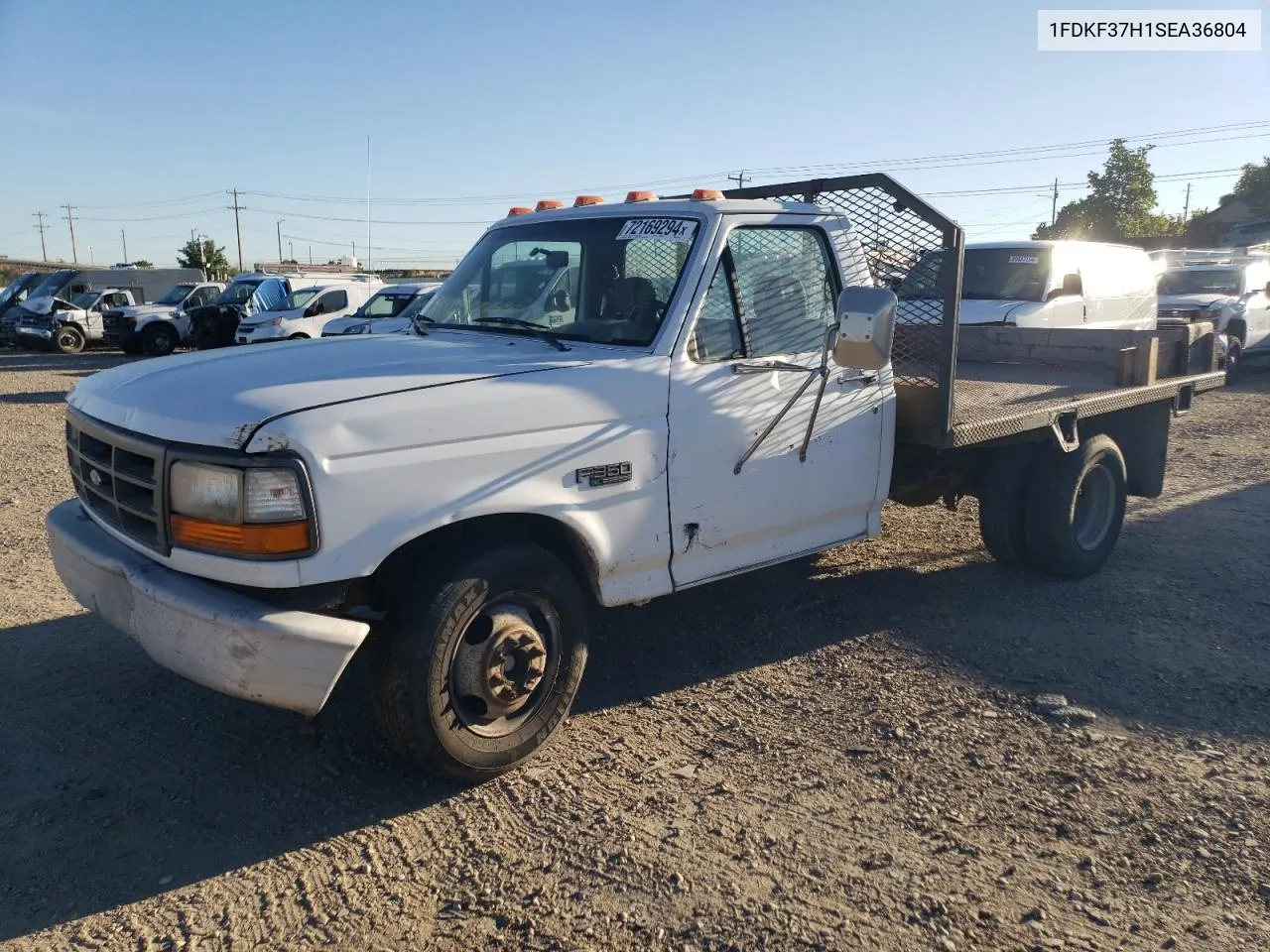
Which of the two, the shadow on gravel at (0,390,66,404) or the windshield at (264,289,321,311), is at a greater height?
the windshield at (264,289,321,311)

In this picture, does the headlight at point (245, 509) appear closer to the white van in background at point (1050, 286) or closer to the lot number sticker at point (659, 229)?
the lot number sticker at point (659, 229)

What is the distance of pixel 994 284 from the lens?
10.0 metres

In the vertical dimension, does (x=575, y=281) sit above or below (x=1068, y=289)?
above

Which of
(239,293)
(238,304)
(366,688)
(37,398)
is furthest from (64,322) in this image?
(366,688)

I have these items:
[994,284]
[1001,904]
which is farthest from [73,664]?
[994,284]

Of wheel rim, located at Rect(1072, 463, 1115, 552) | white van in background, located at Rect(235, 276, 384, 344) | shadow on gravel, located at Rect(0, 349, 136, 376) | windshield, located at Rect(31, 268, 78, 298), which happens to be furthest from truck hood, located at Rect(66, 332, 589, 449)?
windshield, located at Rect(31, 268, 78, 298)

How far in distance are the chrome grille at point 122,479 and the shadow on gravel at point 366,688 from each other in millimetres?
933

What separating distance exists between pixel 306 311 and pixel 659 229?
16.6 m

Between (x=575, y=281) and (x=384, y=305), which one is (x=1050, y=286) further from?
(x=384, y=305)

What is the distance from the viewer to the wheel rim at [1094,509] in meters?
5.99

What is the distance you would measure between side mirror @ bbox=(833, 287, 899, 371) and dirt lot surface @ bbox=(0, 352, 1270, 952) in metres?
1.50

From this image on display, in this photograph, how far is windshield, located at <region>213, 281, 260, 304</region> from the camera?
23.5 m

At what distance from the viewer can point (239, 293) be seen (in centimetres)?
2375

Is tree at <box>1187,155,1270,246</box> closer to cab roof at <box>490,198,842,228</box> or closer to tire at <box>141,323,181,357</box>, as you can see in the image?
tire at <box>141,323,181,357</box>
